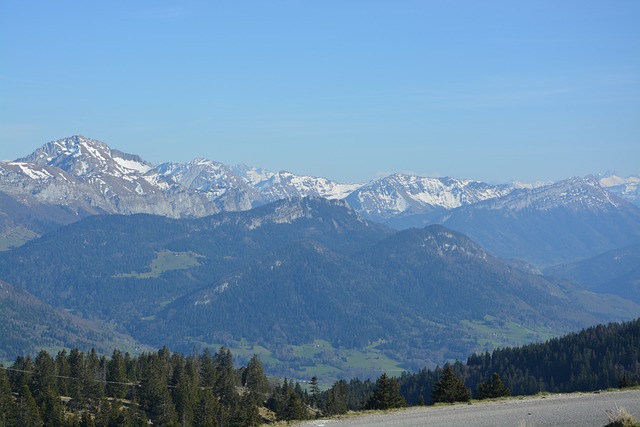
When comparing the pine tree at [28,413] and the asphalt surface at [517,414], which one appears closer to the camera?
the asphalt surface at [517,414]

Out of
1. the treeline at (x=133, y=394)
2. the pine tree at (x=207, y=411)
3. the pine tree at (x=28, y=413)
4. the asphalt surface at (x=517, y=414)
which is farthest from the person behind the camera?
the treeline at (x=133, y=394)

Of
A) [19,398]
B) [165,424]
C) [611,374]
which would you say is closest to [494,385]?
[165,424]

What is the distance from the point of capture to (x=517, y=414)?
40.4 m

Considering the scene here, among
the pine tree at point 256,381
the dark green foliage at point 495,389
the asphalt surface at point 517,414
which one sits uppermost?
the pine tree at point 256,381

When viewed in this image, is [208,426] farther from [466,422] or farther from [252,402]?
[466,422]

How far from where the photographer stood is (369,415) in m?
44.2

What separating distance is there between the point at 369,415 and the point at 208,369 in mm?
92715

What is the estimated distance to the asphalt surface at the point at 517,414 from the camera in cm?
3850

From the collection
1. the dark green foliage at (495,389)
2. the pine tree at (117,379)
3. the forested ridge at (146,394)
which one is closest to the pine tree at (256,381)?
the forested ridge at (146,394)

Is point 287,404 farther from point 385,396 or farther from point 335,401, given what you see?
point 385,396

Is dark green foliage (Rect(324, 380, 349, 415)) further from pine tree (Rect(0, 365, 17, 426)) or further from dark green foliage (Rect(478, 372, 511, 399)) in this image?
dark green foliage (Rect(478, 372, 511, 399))

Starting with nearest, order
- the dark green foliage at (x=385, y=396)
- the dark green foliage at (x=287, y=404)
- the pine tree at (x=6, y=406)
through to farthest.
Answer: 1. the dark green foliage at (x=385, y=396)
2. the pine tree at (x=6, y=406)
3. the dark green foliage at (x=287, y=404)

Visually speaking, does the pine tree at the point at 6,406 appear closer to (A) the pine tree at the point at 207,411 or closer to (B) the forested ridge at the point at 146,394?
(B) the forested ridge at the point at 146,394

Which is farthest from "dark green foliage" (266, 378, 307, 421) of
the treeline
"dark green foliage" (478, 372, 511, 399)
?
"dark green foliage" (478, 372, 511, 399)
